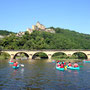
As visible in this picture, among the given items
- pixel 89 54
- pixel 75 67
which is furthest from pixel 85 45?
pixel 75 67

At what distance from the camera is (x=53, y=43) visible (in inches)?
6093

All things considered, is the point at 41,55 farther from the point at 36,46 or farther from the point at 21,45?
the point at 21,45

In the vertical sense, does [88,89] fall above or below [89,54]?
below

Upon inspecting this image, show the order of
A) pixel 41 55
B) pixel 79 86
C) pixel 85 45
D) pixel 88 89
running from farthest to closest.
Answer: pixel 85 45 < pixel 41 55 < pixel 79 86 < pixel 88 89

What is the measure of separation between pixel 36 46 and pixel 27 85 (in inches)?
3869

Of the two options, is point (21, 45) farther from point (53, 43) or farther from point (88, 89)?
point (88, 89)

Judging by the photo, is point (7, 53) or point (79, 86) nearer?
point (79, 86)

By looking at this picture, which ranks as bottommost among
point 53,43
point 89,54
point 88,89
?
point 88,89

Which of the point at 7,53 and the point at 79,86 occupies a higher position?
the point at 7,53

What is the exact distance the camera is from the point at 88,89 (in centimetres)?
2616

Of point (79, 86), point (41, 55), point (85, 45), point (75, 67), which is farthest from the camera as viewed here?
point (85, 45)

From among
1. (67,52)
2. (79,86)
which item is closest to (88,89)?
(79,86)

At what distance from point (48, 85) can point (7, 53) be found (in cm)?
8694

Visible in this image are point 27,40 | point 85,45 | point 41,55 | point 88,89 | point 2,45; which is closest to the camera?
point 88,89
